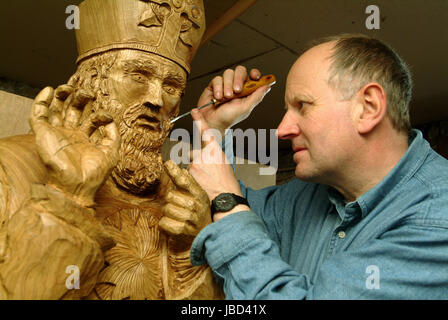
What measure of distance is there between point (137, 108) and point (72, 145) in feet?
1.62

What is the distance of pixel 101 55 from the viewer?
5.87 feet

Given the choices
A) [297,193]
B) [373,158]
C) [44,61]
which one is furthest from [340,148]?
[44,61]

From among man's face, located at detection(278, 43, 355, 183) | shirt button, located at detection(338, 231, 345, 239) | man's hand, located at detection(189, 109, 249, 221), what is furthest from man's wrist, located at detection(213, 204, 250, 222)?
shirt button, located at detection(338, 231, 345, 239)

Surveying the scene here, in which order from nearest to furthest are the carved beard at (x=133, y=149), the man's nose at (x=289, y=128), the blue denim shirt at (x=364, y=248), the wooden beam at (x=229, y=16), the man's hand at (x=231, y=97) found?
1. the blue denim shirt at (x=364, y=248)
2. the man's nose at (x=289, y=128)
3. the carved beard at (x=133, y=149)
4. the man's hand at (x=231, y=97)
5. the wooden beam at (x=229, y=16)

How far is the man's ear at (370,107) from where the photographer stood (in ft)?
4.50

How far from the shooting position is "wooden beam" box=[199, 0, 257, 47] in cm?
286

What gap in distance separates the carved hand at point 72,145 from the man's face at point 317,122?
0.62m

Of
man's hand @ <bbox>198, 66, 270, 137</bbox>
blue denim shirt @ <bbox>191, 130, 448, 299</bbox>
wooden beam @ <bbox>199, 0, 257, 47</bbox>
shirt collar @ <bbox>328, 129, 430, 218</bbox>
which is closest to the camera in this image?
blue denim shirt @ <bbox>191, 130, 448, 299</bbox>

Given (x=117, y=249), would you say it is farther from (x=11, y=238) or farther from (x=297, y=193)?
(x=297, y=193)

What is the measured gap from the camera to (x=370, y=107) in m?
1.39

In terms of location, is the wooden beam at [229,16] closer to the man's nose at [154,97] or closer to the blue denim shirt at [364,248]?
the man's nose at [154,97]

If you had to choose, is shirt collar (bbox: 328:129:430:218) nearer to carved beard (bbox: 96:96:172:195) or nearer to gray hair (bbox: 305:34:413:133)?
gray hair (bbox: 305:34:413:133)

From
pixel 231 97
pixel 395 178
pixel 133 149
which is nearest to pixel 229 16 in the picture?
pixel 231 97

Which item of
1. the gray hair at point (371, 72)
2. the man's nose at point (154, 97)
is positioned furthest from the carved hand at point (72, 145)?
the gray hair at point (371, 72)
